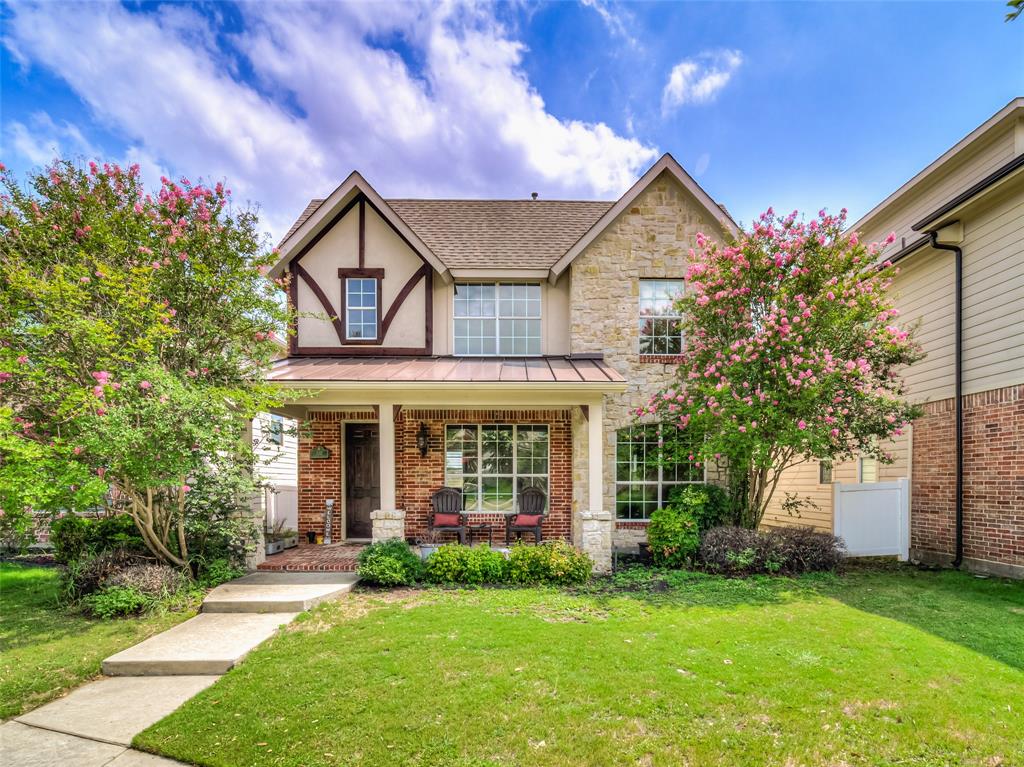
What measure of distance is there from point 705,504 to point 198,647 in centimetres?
803

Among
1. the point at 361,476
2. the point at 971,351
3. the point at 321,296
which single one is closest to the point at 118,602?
the point at 361,476

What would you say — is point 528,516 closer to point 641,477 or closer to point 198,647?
point 641,477

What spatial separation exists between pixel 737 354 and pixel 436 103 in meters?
7.61

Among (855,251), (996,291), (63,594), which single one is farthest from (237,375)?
(996,291)

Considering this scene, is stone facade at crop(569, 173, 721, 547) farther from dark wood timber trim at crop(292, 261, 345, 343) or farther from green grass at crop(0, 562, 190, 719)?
green grass at crop(0, 562, 190, 719)

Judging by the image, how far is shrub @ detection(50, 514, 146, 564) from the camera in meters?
7.48

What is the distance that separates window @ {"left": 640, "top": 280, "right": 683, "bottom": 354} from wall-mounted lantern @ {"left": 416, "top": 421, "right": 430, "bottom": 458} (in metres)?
4.78

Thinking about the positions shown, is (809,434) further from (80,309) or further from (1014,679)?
(80,309)

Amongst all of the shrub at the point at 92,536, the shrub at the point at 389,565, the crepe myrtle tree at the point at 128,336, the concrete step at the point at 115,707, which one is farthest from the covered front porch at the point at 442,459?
the concrete step at the point at 115,707

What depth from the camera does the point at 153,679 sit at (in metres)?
4.76

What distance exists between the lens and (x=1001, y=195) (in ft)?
26.7

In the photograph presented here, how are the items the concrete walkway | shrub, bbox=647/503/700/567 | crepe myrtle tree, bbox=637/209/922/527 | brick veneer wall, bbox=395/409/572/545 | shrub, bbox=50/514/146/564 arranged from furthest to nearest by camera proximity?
1. brick veneer wall, bbox=395/409/572/545
2. shrub, bbox=647/503/700/567
3. crepe myrtle tree, bbox=637/209/922/527
4. shrub, bbox=50/514/146/564
5. the concrete walkway

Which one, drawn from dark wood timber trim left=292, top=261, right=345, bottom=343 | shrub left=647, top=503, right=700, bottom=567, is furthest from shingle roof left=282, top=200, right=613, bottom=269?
shrub left=647, top=503, right=700, bottom=567

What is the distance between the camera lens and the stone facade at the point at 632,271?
413 inches
